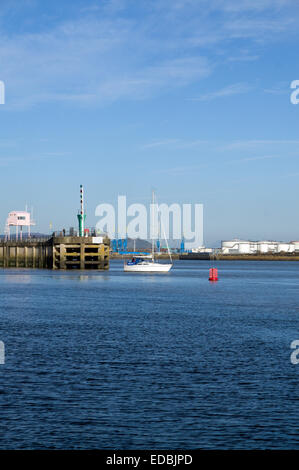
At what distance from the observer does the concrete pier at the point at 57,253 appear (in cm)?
14850

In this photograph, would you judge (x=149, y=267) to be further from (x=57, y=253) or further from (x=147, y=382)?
(x=147, y=382)

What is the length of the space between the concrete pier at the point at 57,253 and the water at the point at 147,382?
89169 mm

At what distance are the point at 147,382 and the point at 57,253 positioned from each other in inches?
4907

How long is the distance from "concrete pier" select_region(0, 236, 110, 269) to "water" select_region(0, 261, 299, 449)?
89.2 metres

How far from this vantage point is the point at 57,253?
152 m

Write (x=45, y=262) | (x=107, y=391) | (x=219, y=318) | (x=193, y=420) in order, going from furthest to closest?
(x=45, y=262) → (x=219, y=318) → (x=107, y=391) → (x=193, y=420)

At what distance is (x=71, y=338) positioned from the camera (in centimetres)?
4372

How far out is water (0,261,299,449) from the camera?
21.8 m

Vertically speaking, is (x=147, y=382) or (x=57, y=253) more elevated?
(x=57, y=253)

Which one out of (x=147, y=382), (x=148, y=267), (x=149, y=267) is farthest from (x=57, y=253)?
(x=147, y=382)

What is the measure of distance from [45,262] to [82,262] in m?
19.0
